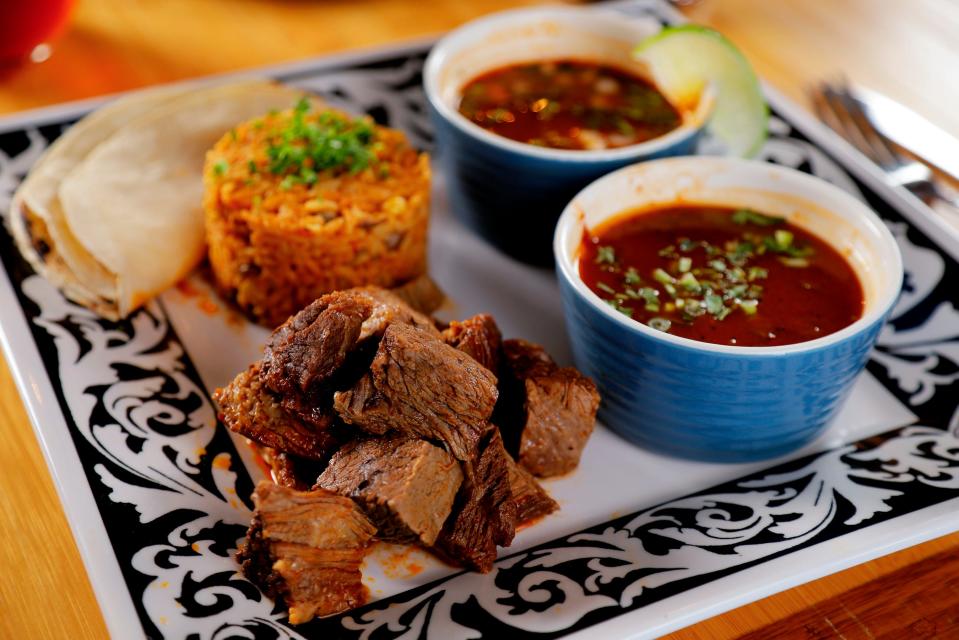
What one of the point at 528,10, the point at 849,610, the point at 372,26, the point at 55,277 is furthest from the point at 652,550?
the point at 372,26

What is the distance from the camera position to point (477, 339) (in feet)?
10.5

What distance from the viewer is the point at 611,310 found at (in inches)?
127

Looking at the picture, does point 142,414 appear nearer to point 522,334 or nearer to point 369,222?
point 369,222

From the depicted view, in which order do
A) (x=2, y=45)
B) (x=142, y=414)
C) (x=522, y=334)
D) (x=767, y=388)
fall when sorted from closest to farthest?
(x=767, y=388), (x=142, y=414), (x=522, y=334), (x=2, y=45)

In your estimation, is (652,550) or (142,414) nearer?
(652,550)

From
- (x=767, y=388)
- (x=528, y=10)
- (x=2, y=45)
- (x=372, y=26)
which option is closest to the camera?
(x=767, y=388)

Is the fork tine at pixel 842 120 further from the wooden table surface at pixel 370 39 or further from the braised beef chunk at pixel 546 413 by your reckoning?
the braised beef chunk at pixel 546 413

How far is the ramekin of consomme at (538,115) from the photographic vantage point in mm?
4035

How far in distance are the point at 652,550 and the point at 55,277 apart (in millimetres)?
2409

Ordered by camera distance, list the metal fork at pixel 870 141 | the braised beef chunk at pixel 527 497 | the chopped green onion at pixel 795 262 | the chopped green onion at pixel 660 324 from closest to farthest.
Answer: the braised beef chunk at pixel 527 497
the chopped green onion at pixel 660 324
the chopped green onion at pixel 795 262
the metal fork at pixel 870 141

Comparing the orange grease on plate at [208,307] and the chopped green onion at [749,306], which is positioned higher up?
the chopped green onion at [749,306]

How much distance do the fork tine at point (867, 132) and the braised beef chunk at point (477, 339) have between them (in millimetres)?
2425

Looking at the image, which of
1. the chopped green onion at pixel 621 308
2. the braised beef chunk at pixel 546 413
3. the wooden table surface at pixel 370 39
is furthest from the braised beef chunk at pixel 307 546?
the wooden table surface at pixel 370 39

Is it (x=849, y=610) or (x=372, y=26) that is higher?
(x=372, y=26)
